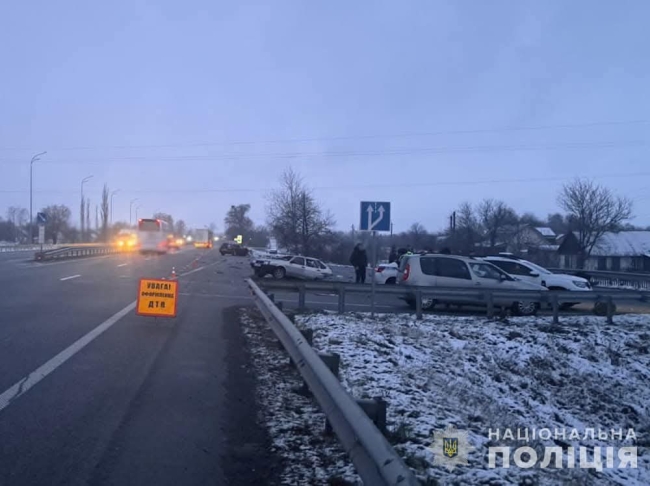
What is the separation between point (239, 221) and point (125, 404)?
135 m

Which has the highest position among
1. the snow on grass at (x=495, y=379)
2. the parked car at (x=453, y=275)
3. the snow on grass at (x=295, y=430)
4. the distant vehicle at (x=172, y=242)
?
the distant vehicle at (x=172, y=242)

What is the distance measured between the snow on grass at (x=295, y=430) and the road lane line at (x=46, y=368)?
8.82ft

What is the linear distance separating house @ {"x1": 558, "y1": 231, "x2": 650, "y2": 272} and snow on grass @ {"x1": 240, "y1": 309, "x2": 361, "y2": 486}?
56346mm

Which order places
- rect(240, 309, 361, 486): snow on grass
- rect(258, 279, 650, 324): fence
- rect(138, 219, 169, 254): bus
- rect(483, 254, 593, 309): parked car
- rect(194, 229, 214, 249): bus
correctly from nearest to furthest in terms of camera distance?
rect(240, 309, 361, 486): snow on grass < rect(258, 279, 650, 324): fence < rect(483, 254, 593, 309): parked car < rect(138, 219, 169, 254): bus < rect(194, 229, 214, 249): bus

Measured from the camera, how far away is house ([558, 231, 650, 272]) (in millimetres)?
60406

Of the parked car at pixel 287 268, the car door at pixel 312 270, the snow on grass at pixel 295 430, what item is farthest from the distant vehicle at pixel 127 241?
the snow on grass at pixel 295 430

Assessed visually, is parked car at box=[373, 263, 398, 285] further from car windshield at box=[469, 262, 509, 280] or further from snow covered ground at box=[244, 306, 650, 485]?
snow covered ground at box=[244, 306, 650, 485]

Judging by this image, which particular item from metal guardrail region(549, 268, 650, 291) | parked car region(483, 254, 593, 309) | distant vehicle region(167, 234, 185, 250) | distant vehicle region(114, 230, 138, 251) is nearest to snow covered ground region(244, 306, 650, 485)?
parked car region(483, 254, 593, 309)

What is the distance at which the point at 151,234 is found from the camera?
2205 inches

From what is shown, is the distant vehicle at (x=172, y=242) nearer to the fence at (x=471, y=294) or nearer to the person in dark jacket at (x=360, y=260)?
the person in dark jacket at (x=360, y=260)

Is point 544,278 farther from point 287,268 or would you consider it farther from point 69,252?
point 69,252

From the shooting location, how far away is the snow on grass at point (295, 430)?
15.6 ft

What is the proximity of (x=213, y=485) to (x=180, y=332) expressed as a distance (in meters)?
7.49

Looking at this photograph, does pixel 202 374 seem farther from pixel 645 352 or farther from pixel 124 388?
pixel 645 352
